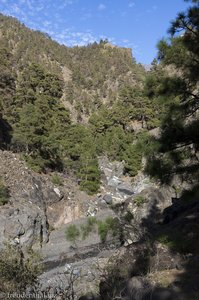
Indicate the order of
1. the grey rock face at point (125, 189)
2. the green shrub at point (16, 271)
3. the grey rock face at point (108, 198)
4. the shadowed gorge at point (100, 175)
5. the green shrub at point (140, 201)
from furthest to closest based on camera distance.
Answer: the grey rock face at point (125, 189) < the grey rock face at point (108, 198) < the green shrub at point (140, 201) < the shadowed gorge at point (100, 175) < the green shrub at point (16, 271)

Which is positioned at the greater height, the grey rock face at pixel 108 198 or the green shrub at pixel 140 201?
the grey rock face at pixel 108 198

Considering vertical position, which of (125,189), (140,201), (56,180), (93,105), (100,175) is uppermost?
(93,105)

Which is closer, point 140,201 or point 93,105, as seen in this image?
point 140,201

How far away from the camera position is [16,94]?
45750mm

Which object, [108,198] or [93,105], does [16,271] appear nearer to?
[108,198]

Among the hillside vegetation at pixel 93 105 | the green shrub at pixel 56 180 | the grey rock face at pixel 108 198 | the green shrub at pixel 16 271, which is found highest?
the hillside vegetation at pixel 93 105

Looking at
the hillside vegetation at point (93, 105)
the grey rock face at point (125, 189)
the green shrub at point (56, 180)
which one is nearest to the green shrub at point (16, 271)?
the hillside vegetation at point (93, 105)

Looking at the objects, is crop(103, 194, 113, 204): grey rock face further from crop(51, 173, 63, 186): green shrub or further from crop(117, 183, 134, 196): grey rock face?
crop(51, 173, 63, 186): green shrub

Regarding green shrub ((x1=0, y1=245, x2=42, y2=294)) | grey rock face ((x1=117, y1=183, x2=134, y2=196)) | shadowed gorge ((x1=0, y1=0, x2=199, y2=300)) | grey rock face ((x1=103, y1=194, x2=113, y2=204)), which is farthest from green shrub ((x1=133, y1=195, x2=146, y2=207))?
green shrub ((x1=0, y1=245, x2=42, y2=294))

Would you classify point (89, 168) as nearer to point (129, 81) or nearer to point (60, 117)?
point (60, 117)

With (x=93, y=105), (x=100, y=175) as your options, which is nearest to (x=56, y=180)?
(x=100, y=175)

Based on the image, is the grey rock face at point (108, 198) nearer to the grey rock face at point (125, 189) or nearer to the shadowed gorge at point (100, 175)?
the shadowed gorge at point (100, 175)

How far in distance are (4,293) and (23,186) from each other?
2465 cm

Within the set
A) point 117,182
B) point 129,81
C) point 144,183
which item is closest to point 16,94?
point 117,182
